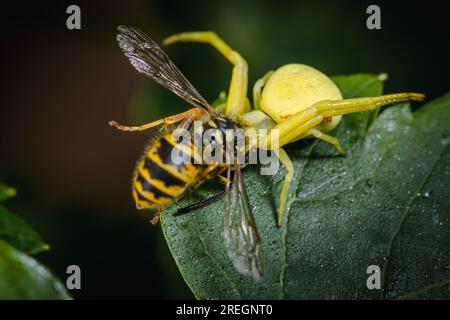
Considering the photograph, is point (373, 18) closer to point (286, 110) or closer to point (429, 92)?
point (429, 92)

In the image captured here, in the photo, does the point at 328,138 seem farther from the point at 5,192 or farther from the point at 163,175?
the point at 5,192

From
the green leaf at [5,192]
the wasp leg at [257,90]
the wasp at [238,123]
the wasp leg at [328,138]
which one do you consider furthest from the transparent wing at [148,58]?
the green leaf at [5,192]

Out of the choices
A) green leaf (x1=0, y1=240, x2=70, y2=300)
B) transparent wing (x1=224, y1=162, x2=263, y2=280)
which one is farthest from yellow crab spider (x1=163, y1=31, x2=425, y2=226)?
green leaf (x1=0, y1=240, x2=70, y2=300)

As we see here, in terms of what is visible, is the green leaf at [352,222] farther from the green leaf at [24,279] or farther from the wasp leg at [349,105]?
the green leaf at [24,279]

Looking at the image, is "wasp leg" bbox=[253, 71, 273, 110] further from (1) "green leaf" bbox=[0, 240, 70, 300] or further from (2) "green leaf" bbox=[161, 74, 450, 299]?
(1) "green leaf" bbox=[0, 240, 70, 300]

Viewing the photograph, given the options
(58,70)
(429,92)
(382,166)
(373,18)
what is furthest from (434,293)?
(58,70)

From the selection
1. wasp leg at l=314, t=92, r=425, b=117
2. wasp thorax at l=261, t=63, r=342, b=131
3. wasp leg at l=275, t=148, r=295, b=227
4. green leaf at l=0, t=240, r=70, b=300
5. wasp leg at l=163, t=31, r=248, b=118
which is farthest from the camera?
wasp leg at l=163, t=31, r=248, b=118

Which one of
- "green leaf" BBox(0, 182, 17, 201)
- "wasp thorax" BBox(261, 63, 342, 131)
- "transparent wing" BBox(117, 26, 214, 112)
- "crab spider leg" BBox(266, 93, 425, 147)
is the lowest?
"green leaf" BBox(0, 182, 17, 201)
